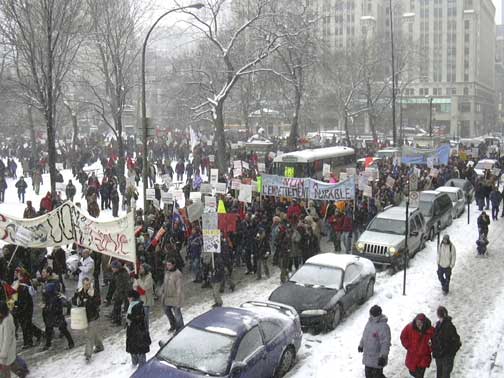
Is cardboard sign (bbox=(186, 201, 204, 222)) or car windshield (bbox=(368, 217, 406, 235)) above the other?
cardboard sign (bbox=(186, 201, 204, 222))

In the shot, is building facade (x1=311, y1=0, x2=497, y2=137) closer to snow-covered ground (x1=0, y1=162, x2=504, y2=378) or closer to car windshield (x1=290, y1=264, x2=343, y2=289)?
snow-covered ground (x1=0, y1=162, x2=504, y2=378)

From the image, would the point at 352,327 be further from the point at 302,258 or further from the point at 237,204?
the point at 237,204

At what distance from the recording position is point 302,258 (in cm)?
1689

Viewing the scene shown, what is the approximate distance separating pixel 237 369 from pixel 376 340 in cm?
220

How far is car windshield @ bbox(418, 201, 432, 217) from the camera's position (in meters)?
21.2

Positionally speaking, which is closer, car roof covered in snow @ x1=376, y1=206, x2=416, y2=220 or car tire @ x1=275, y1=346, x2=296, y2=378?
car tire @ x1=275, y1=346, x2=296, y2=378

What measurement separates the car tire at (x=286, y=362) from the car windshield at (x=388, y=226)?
26.3 ft

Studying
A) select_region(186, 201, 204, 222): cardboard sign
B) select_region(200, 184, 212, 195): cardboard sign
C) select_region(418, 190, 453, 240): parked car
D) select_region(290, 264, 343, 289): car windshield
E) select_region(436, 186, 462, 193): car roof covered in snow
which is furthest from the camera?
select_region(436, 186, 462, 193): car roof covered in snow

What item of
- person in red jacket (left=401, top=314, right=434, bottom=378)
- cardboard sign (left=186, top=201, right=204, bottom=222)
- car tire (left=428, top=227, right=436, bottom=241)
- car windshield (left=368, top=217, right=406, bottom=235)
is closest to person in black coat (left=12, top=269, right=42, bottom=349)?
cardboard sign (left=186, top=201, right=204, bottom=222)

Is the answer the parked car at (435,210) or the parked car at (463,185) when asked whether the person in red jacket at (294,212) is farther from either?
the parked car at (463,185)

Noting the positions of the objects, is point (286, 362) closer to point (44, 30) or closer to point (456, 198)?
point (456, 198)

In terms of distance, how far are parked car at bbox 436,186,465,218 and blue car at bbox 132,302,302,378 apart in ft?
50.9

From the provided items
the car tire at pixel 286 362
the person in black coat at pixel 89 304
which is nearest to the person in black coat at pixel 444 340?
the car tire at pixel 286 362

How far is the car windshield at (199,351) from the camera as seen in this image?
893 centimetres
